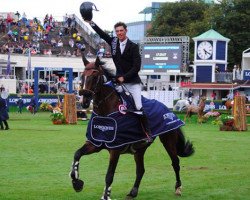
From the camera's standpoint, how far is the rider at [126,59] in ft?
37.1

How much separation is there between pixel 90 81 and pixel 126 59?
103 centimetres

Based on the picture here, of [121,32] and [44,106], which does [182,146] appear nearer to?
[121,32]

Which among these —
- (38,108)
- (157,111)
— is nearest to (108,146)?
(157,111)

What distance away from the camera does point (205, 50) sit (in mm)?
61875

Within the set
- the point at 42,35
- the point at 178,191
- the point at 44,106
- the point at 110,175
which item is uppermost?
the point at 42,35

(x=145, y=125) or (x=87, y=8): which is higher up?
(x=87, y=8)

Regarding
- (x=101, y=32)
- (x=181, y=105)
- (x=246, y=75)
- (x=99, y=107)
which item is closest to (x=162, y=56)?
(x=246, y=75)

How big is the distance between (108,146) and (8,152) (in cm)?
915

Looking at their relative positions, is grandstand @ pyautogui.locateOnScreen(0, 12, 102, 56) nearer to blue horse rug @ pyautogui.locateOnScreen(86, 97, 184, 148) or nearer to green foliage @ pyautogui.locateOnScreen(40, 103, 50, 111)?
green foliage @ pyautogui.locateOnScreen(40, 103, 50, 111)

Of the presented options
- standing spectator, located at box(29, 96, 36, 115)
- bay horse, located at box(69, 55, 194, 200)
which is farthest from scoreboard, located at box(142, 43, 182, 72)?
bay horse, located at box(69, 55, 194, 200)

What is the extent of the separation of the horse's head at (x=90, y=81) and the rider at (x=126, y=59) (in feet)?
1.39

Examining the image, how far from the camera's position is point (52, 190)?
12070 millimetres

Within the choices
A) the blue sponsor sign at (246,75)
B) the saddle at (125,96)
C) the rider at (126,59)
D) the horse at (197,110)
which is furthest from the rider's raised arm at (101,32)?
the blue sponsor sign at (246,75)

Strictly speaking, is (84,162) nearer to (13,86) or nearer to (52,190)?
(52,190)
